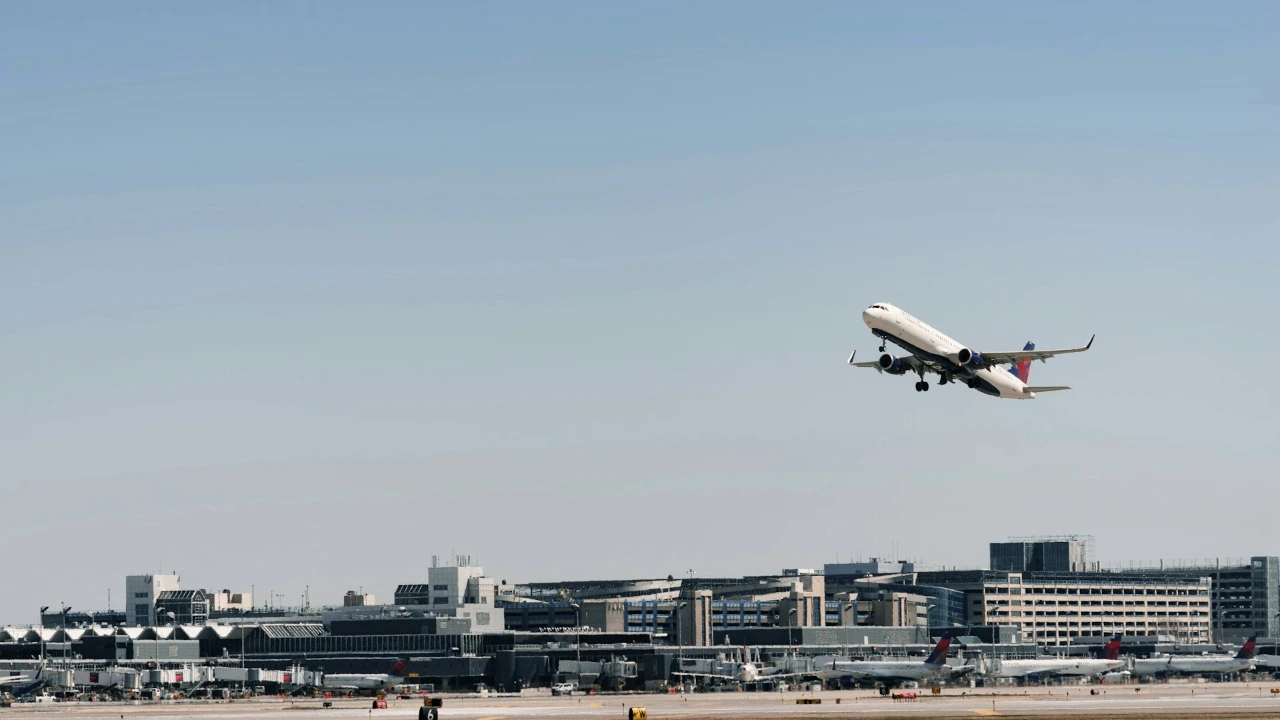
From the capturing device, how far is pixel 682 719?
547 ft

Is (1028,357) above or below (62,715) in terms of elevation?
above

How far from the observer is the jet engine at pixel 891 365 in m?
186

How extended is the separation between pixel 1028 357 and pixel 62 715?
10576 centimetres

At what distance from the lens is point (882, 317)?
Result: 18312cm

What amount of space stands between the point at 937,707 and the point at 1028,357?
3763cm

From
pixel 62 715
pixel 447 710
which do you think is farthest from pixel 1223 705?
pixel 62 715

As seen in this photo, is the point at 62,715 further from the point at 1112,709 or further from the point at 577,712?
the point at 1112,709

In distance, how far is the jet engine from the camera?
7323 inches

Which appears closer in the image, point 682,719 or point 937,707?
point 682,719

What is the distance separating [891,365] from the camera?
187 metres

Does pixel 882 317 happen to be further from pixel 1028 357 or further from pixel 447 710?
pixel 447 710

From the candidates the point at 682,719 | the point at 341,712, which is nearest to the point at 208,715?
the point at 341,712

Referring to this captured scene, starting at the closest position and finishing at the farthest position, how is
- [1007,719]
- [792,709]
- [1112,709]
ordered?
[1007,719], [1112,709], [792,709]

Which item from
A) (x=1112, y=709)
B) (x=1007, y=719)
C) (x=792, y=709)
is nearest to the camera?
(x=1007, y=719)
